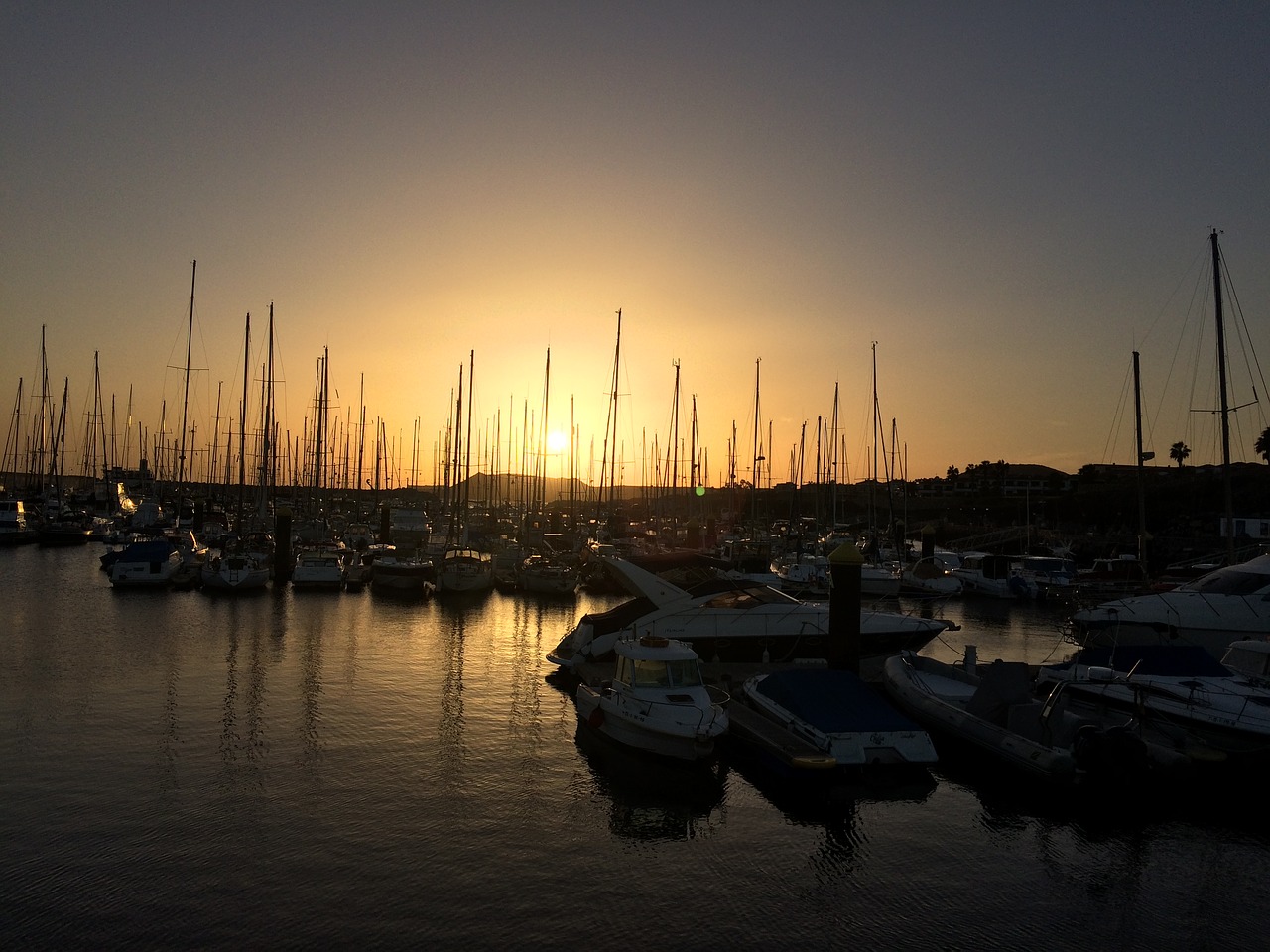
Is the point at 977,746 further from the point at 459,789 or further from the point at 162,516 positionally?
the point at 162,516

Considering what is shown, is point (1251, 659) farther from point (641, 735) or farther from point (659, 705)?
point (641, 735)

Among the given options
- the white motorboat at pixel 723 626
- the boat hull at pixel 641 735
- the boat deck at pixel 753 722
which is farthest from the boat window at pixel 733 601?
the boat hull at pixel 641 735

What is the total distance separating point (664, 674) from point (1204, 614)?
24386 millimetres

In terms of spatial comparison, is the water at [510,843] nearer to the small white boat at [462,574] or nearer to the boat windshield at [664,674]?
the boat windshield at [664,674]

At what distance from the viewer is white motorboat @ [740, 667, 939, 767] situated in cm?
1927

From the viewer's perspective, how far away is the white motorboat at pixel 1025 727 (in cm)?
1842

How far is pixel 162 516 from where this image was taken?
93.3m

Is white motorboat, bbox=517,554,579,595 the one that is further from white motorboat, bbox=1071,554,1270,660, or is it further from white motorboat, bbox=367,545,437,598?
white motorboat, bbox=1071,554,1270,660

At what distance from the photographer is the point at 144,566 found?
170 feet

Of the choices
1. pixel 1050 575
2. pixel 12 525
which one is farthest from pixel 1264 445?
pixel 12 525

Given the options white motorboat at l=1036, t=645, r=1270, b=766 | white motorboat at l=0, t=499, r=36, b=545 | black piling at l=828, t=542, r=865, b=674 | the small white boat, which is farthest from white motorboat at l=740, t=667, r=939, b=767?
white motorboat at l=0, t=499, r=36, b=545

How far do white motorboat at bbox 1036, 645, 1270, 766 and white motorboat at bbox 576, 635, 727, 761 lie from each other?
29.5 feet

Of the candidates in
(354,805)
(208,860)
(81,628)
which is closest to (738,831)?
(354,805)

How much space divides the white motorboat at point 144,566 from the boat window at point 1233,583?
53.0 m
